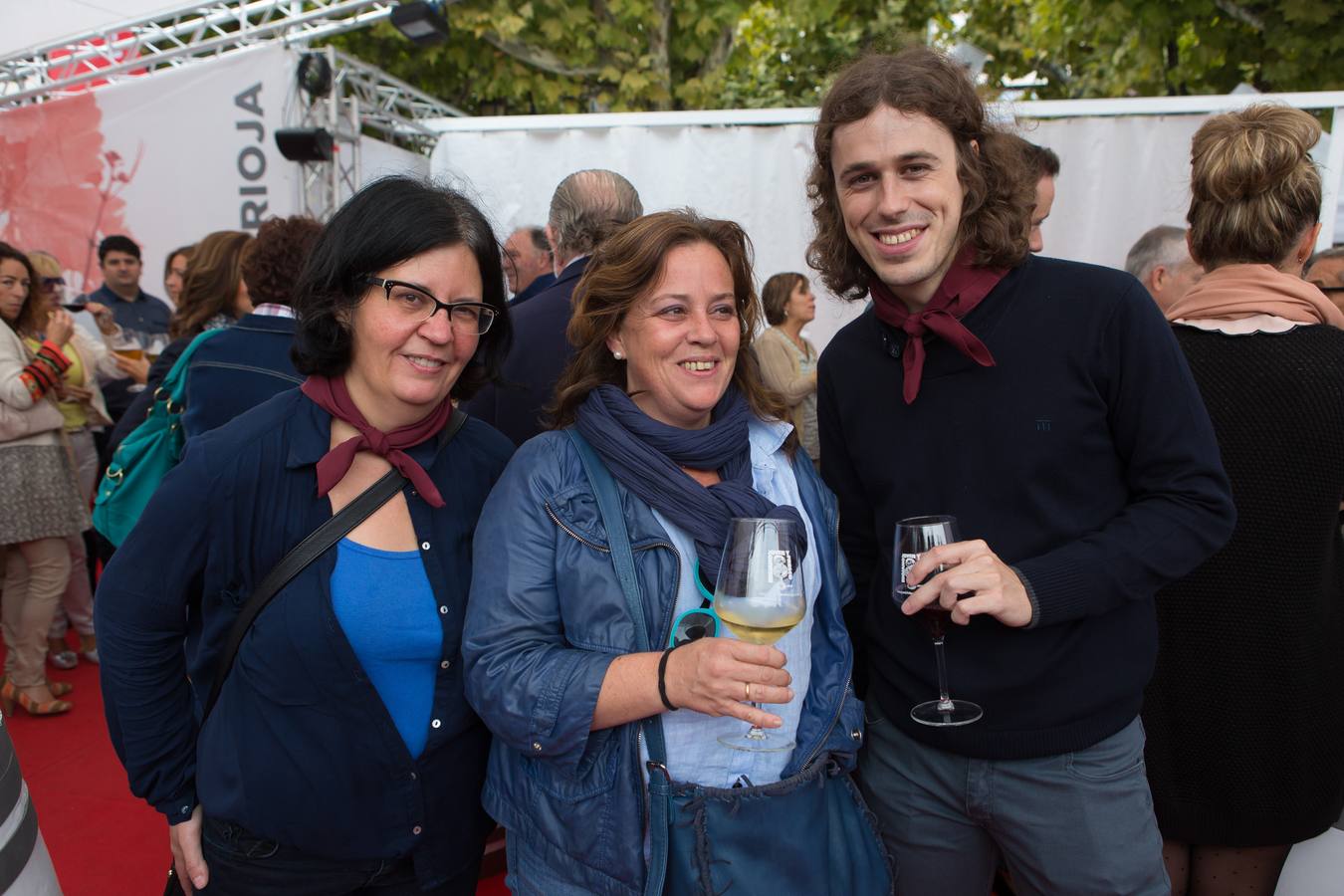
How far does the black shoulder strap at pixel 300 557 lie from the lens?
5.63 feet

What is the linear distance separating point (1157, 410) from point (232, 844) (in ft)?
6.29

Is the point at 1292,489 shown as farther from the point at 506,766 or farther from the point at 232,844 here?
the point at 232,844

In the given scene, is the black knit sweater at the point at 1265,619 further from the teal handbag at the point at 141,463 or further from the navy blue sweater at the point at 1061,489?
the teal handbag at the point at 141,463

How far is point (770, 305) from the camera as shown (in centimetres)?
644

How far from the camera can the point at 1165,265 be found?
3.89 meters

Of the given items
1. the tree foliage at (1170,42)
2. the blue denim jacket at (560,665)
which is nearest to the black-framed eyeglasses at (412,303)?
the blue denim jacket at (560,665)

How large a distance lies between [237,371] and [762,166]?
4.87 metres

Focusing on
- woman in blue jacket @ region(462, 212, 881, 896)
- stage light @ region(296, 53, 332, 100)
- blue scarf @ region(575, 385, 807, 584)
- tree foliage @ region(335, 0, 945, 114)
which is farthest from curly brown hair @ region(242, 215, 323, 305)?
tree foliage @ region(335, 0, 945, 114)

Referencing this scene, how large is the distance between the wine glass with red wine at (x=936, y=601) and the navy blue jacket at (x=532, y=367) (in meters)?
1.56

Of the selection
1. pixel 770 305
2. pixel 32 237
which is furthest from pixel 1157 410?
pixel 32 237

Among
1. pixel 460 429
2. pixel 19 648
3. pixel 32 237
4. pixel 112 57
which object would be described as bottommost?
pixel 19 648

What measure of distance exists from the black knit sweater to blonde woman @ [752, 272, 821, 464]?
3.90 metres

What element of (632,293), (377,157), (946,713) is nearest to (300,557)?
(632,293)

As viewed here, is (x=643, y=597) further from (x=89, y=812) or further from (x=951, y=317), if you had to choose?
(x=89, y=812)
